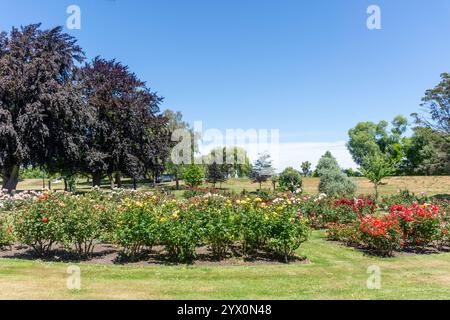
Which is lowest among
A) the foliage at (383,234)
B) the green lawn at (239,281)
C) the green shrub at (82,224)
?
the green lawn at (239,281)

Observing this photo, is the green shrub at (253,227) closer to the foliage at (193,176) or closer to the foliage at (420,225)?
the foliage at (420,225)

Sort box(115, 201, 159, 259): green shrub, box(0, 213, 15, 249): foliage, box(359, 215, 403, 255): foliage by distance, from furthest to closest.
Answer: box(0, 213, 15, 249): foliage < box(359, 215, 403, 255): foliage < box(115, 201, 159, 259): green shrub

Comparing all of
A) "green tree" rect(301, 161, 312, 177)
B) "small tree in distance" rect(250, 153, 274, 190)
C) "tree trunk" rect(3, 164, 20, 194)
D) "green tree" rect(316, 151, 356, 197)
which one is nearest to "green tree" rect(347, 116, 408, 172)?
"green tree" rect(301, 161, 312, 177)

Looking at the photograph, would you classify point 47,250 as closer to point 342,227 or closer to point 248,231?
point 248,231

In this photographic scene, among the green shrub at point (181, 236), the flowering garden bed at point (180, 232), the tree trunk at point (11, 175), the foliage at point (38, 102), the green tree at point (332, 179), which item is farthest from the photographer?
the tree trunk at point (11, 175)

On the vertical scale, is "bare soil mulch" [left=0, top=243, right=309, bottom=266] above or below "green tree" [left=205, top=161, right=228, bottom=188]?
below

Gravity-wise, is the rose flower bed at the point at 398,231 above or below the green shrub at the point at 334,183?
below

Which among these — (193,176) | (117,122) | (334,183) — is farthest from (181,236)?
(193,176)

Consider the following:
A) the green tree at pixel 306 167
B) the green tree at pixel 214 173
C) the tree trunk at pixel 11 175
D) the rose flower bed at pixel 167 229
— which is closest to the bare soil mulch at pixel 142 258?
the rose flower bed at pixel 167 229

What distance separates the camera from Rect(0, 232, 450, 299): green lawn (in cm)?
528

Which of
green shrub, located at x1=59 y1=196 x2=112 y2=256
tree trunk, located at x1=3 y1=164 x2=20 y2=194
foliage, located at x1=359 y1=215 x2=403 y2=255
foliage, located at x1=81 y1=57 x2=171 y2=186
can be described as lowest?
foliage, located at x1=359 y1=215 x2=403 y2=255

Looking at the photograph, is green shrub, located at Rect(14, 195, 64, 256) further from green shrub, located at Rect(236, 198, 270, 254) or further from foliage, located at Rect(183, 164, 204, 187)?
foliage, located at Rect(183, 164, 204, 187)

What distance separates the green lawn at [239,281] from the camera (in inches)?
208

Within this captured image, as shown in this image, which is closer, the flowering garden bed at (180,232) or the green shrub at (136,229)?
the green shrub at (136,229)
